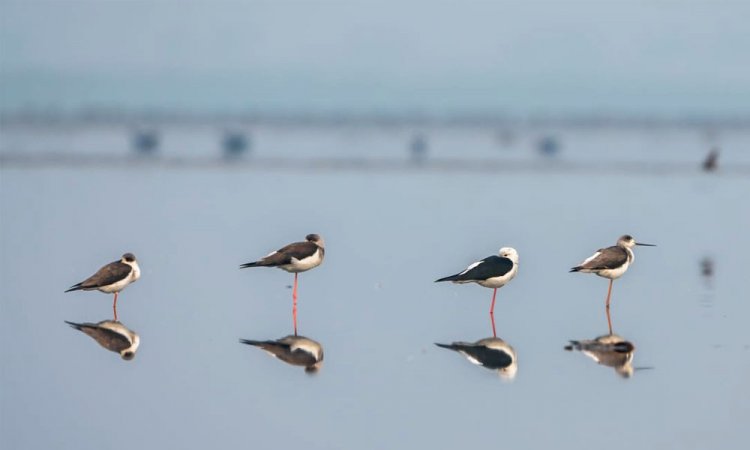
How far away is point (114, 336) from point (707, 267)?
8.87 meters

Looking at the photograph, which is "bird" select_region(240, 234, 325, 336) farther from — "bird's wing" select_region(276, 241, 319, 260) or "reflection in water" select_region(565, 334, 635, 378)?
"reflection in water" select_region(565, 334, 635, 378)

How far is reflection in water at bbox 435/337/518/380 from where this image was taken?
1360 centimetres

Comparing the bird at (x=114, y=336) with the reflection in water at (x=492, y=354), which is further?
the bird at (x=114, y=336)

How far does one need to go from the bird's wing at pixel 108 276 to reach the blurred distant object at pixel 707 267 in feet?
24.9

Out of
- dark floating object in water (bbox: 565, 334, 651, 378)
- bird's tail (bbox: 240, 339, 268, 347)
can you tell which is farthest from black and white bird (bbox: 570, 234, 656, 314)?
bird's tail (bbox: 240, 339, 268, 347)

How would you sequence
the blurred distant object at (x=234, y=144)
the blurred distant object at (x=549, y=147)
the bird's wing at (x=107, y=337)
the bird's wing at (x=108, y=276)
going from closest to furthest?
the bird's wing at (x=107, y=337) → the bird's wing at (x=108, y=276) → the blurred distant object at (x=234, y=144) → the blurred distant object at (x=549, y=147)

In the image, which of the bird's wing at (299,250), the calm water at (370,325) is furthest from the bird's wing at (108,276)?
the bird's wing at (299,250)

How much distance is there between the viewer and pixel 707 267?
20.5 metres

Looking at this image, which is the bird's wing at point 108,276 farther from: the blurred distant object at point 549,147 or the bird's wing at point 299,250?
the blurred distant object at point 549,147

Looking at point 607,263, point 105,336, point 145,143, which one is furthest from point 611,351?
point 145,143

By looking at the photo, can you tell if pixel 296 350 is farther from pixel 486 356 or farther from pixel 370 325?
pixel 486 356

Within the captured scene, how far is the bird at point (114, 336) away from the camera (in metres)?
14.5

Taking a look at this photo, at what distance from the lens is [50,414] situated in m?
12.0

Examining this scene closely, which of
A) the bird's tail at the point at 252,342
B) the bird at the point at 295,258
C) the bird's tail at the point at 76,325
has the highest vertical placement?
the bird at the point at 295,258
